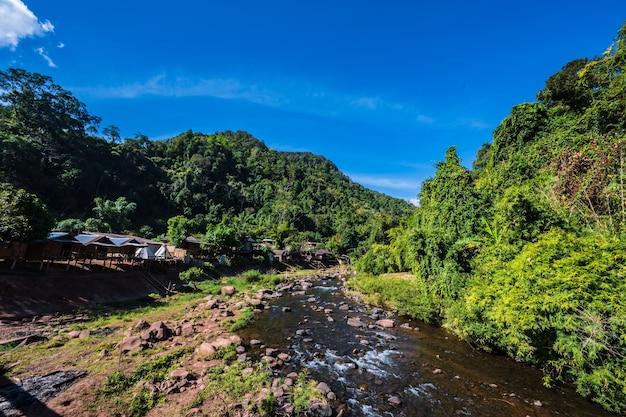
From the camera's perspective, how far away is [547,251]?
903 centimetres

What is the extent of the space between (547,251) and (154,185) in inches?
3315

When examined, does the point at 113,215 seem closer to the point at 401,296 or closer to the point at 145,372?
the point at 145,372

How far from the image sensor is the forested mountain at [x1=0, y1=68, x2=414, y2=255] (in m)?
46.4

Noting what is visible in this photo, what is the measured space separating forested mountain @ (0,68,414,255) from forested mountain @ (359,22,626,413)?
29.1 metres

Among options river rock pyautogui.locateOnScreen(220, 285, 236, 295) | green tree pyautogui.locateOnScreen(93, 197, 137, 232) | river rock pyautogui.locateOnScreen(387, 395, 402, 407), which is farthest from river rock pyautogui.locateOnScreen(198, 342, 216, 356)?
green tree pyautogui.locateOnScreen(93, 197, 137, 232)

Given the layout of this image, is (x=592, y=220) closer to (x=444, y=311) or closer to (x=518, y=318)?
(x=518, y=318)

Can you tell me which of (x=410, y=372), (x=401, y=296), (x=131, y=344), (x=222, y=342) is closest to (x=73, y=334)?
(x=131, y=344)

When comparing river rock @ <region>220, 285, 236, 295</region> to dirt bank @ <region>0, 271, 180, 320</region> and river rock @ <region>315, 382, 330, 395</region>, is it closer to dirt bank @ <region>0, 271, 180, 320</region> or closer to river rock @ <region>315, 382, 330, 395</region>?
dirt bank @ <region>0, 271, 180, 320</region>

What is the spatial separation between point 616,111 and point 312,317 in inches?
1009

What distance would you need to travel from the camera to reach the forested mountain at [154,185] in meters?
46.4

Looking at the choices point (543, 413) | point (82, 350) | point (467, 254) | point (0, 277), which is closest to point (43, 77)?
point (0, 277)

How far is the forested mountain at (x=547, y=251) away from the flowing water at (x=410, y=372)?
2.92 feet

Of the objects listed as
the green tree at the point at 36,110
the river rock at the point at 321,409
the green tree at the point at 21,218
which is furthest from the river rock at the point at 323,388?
the green tree at the point at 36,110

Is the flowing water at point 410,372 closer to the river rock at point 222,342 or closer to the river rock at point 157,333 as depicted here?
the river rock at point 222,342
